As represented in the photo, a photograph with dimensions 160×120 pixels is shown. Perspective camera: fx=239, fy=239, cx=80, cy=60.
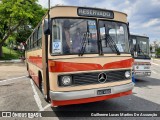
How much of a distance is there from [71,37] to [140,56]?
8.65 meters

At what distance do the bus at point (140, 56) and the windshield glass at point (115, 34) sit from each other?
6.64 m

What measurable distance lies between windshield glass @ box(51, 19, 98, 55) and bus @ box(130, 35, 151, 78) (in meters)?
7.75

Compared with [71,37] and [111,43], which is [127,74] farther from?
[71,37]

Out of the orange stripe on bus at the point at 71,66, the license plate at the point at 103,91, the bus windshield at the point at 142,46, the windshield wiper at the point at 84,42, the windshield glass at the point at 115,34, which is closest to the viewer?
the orange stripe on bus at the point at 71,66

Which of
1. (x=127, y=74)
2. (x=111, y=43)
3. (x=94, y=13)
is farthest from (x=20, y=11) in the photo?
(x=127, y=74)

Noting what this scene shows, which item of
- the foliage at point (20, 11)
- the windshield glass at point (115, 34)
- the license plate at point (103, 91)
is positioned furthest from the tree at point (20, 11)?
the license plate at point (103, 91)

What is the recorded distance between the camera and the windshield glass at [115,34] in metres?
6.99

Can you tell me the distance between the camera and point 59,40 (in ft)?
21.1

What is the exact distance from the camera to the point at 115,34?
285 inches

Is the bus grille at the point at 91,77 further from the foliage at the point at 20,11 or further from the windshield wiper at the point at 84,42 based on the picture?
the foliage at the point at 20,11

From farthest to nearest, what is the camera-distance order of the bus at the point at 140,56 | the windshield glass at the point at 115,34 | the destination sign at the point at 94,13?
the bus at the point at 140,56 < the windshield glass at the point at 115,34 < the destination sign at the point at 94,13

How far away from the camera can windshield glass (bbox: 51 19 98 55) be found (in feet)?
21.1

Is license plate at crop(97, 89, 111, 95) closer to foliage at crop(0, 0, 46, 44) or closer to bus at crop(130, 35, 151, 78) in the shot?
bus at crop(130, 35, 151, 78)

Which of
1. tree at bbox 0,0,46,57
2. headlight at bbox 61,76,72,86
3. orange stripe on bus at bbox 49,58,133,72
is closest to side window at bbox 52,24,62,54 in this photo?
orange stripe on bus at bbox 49,58,133,72
